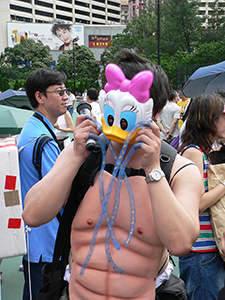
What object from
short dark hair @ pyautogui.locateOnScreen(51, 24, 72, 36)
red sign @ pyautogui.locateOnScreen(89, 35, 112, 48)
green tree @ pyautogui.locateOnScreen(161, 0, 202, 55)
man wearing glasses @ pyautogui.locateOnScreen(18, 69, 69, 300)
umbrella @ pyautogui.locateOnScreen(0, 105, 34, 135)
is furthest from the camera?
red sign @ pyautogui.locateOnScreen(89, 35, 112, 48)

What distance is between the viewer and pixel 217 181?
235cm

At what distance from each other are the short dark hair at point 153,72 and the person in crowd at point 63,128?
4714 mm

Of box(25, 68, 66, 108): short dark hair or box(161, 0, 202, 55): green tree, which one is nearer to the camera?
box(25, 68, 66, 108): short dark hair

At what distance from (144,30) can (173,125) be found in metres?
51.0

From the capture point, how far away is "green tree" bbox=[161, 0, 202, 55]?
4909 cm

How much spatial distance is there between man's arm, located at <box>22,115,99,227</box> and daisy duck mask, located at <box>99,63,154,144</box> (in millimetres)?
116

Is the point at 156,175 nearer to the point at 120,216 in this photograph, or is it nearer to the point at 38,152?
the point at 120,216

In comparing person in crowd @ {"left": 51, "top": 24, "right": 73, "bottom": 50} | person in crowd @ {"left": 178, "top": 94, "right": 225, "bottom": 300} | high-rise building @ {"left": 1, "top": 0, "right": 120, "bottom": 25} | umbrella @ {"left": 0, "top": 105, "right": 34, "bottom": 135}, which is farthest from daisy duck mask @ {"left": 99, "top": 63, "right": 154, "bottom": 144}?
high-rise building @ {"left": 1, "top": 0, "right": 120, "bottom": 25}

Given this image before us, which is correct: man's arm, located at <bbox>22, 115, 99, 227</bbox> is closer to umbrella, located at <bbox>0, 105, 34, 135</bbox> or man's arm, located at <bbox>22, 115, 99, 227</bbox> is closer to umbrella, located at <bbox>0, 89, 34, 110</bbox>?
umbrella, located at <bbox>0, 105, 34, 135</bbox>

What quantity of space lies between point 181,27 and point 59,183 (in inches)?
2055

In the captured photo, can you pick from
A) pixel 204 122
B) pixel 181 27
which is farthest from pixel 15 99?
pixel 181 27

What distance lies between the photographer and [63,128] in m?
6.30

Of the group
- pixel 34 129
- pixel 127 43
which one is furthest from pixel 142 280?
pixel 127 43

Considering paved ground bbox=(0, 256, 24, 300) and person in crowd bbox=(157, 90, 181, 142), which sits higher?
person in crowd bbox=(157, 90, 181, 142)
